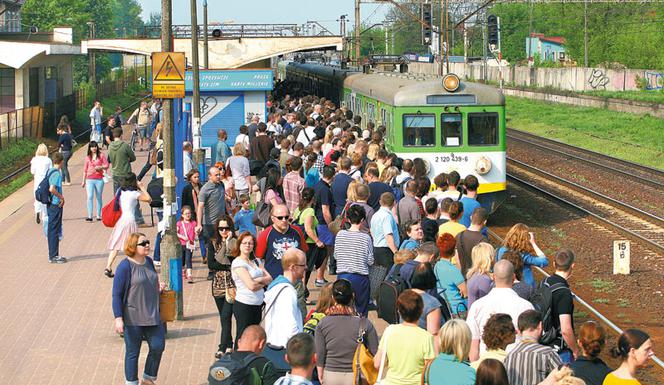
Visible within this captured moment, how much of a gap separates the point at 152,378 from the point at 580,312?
6763 mm

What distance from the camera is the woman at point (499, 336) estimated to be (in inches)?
311

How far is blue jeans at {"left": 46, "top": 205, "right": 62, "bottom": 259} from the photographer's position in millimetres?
17078

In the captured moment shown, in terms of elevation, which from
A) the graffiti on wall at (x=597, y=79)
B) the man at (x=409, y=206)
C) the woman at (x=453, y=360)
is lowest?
the woman at (x=453, y=360)

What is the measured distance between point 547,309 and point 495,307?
53 centimetres

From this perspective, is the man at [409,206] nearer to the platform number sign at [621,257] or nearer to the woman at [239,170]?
the woman at [239,170]

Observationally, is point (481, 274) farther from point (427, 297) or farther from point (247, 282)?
point (247, 282)

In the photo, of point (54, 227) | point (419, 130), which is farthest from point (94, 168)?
point (419, 130)

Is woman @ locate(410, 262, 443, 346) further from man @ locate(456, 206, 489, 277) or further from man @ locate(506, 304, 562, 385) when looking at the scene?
man @ locate(456, 206, 489, 277)

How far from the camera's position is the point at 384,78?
88.4ft

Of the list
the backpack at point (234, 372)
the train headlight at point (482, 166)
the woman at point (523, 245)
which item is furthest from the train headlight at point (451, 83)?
the backpack at point (234, 372)

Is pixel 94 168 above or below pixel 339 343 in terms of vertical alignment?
above

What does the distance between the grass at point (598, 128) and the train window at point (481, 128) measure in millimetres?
14821

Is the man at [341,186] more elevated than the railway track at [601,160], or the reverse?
the man at [341,186]

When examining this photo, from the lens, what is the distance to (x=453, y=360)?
7648 mm
